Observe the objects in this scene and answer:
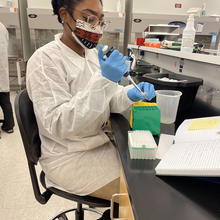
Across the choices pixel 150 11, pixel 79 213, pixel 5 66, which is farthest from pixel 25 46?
pixel 79 213

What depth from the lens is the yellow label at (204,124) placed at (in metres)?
0.69

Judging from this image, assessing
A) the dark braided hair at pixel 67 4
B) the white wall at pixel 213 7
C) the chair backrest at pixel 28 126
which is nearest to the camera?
the chair backrest at pixel 28 126

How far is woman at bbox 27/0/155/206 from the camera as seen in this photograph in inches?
29.0

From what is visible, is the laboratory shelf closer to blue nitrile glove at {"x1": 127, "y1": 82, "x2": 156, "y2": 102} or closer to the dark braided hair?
blue nitrile glove at {"x1": 127, "y1": 82, "x2": 156, "y2": 102}

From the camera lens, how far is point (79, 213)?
113cm

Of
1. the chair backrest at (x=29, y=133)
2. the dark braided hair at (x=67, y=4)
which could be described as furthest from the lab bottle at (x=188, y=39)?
A: the chair backrest at (x=29, y=133)

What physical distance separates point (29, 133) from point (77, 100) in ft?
0.97

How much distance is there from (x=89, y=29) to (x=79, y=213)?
3.28ft

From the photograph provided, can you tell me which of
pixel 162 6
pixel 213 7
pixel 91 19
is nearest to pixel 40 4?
pixel 162 6

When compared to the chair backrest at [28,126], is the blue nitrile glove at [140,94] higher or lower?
higher

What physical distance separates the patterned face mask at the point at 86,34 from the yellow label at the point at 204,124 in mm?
647

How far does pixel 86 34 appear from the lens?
3.31 feet

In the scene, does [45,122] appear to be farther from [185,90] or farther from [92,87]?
[185,90]

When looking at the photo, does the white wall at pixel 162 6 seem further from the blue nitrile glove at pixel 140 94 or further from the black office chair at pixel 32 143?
the black office chair at pixel 32 143
